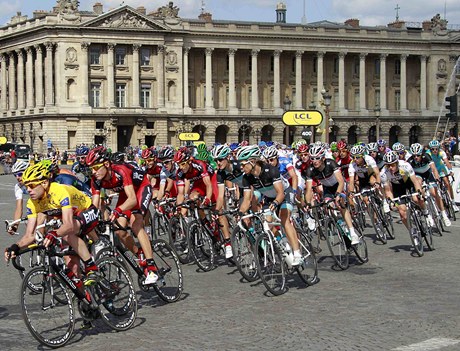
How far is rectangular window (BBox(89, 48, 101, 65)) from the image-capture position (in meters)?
105

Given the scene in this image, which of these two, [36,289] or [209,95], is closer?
[36,289]

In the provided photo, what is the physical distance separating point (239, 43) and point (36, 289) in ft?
339

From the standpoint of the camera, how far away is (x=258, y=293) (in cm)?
1430

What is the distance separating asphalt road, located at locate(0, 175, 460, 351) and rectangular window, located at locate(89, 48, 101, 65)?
8956cm

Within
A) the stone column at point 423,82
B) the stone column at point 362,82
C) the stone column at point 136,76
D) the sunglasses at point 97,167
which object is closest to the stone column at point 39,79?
the stone column at point 136,76

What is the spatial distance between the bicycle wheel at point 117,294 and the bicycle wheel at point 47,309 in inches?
29.7

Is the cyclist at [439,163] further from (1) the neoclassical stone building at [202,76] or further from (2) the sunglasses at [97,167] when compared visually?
(1) the neoclassical stone building at [202,76]

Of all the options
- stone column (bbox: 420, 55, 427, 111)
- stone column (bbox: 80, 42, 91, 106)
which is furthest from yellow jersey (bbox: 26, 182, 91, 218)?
stone column (bbox: 420, 55, 427, 111)

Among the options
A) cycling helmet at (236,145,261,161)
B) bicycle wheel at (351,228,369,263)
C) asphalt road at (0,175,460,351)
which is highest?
cycling helmet at (236,145,261,161)

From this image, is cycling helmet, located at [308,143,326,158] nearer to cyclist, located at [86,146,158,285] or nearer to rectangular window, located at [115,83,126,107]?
cyclist, located at [86,146,158,285]

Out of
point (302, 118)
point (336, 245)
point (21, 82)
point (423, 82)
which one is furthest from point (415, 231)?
point (423, 82)

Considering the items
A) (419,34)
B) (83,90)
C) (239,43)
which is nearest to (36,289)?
(83,90)

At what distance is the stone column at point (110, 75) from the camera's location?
10456cm

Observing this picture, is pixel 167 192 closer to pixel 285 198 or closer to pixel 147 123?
pixel 285 198
